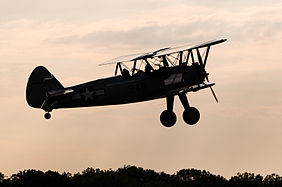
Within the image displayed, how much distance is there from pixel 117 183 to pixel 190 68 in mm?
49562

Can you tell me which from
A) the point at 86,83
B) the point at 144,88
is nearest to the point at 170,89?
the point at 144,88

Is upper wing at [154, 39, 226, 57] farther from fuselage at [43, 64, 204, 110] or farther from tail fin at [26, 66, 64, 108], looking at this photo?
tail fin at [26, 66, 64, 108]

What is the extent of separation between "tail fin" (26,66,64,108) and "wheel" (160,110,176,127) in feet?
16.2

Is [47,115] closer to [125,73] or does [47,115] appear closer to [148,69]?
[125,73]

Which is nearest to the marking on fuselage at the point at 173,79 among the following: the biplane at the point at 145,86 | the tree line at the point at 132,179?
the biplane at the point at 145,86

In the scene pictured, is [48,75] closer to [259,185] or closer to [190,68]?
[190,68]

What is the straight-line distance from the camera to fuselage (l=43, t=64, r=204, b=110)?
43.3 metres

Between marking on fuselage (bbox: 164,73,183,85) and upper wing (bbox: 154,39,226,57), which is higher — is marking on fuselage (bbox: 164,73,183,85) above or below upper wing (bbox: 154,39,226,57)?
below

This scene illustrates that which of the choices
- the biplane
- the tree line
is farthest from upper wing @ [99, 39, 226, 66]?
the tree line

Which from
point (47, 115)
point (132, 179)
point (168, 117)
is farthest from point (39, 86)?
point (132, 179)

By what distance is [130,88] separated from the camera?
142 ft

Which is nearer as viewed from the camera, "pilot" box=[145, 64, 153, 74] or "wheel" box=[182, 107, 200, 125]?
"pilot" box=[145, 64, 153, 74]

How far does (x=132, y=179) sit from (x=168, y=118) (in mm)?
51506

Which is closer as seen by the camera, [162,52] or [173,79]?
[173,79]
